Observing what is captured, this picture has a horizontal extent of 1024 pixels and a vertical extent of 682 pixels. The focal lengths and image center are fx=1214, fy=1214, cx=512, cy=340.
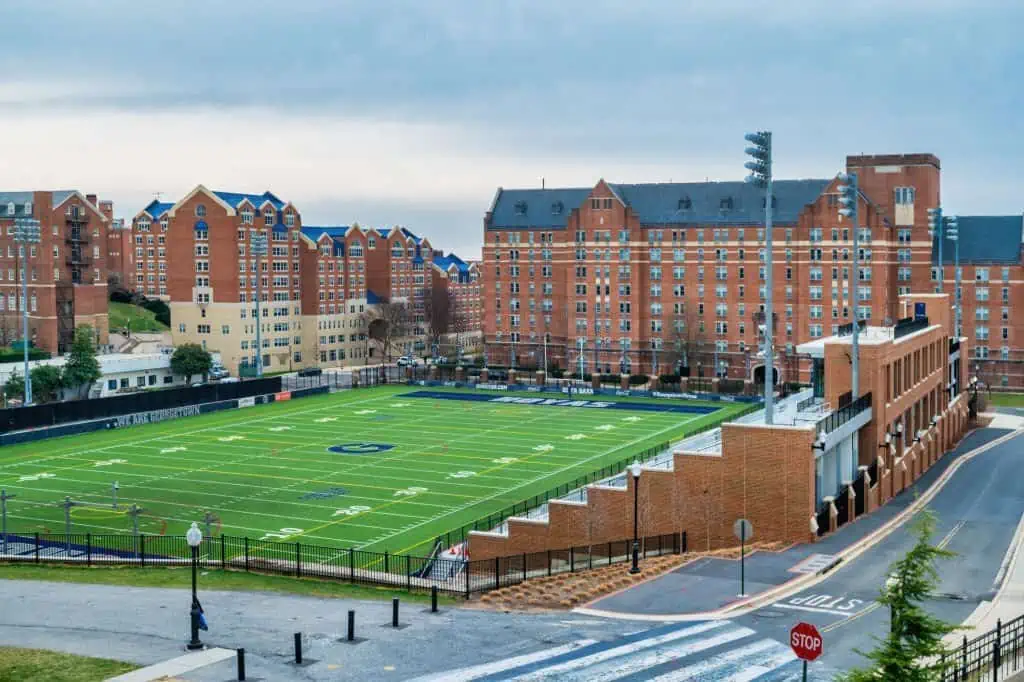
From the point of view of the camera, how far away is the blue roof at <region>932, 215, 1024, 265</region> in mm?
103250

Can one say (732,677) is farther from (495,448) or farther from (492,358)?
(492,358)

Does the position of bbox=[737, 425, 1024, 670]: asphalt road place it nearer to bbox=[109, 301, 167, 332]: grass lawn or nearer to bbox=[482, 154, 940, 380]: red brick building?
bbox=[482, 154, 940, 380]: red brick building

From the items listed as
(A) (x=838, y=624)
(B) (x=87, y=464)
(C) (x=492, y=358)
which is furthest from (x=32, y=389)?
(A) (x=838, y=624)

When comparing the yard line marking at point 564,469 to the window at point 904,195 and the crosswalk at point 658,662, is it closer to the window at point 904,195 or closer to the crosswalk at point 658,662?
the crosswalk at point 658,662

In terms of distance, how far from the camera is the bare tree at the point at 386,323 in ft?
434

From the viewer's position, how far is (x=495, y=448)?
68.4m

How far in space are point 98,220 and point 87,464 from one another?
57.1 metres

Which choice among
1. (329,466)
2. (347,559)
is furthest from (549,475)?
(347,559)

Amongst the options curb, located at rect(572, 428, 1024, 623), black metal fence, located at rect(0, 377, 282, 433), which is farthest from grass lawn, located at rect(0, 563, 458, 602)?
black metal fence, located at rect(0, 377, 282, 433)

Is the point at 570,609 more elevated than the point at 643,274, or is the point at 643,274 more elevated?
the point at 643,274

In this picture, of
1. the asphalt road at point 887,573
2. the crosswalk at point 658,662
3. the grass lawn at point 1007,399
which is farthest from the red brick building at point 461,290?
the crosswalk at point 658,662

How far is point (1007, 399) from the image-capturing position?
3654 inches

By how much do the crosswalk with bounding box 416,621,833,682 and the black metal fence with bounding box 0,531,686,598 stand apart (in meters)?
6.43

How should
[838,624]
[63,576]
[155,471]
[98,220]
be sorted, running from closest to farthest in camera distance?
[838,624]
[63,576]
[155,471]
[98,220]
